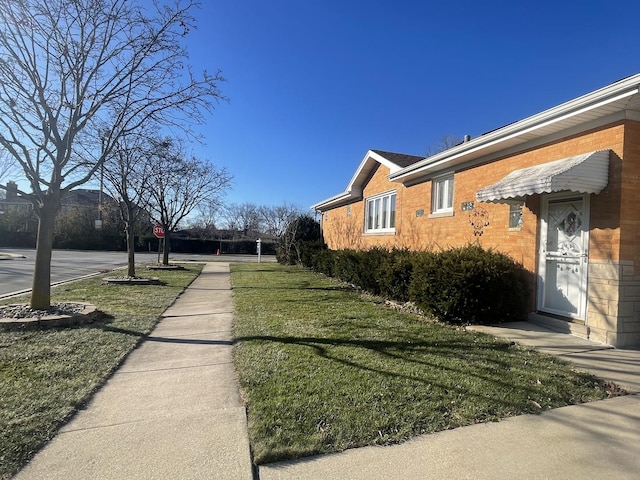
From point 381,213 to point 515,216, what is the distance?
748 cm

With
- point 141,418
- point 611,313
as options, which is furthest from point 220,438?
point 611,313

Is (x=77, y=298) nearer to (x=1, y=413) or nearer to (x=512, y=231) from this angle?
(x=1, y=413)

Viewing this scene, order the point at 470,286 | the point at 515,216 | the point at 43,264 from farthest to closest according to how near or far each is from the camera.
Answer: the point at 515,216 < the point at 43,264 < the point at 470,286

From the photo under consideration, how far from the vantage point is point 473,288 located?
23.0 feet

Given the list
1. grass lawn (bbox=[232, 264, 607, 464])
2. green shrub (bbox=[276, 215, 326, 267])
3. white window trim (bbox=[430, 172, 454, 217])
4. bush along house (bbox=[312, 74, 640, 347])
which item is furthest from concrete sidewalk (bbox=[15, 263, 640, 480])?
green shrub (bbox=[276, 215, 326, 267])

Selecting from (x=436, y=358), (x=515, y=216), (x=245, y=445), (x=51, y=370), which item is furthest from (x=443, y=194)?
(x=51, y=370)

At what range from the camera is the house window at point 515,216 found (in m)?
7.80

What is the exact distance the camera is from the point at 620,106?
561 centimetres

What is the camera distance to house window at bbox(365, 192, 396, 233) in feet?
46.8

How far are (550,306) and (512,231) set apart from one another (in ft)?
5.43

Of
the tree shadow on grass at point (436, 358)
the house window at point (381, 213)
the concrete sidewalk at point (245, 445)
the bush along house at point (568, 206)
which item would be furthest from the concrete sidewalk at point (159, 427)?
the house window at point (381, 213)

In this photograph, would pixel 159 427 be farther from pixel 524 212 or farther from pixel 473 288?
pixel 524 212

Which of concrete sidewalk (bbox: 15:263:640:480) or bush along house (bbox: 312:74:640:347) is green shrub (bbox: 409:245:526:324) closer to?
bush along house (bbox: 312:74:640:347)

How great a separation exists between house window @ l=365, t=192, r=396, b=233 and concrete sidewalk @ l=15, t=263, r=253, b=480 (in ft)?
32.0
